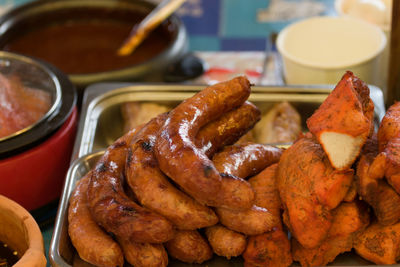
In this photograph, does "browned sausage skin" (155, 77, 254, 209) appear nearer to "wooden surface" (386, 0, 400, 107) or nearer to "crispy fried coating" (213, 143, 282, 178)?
"crispy fried coating" (213, 143, 282, 178)

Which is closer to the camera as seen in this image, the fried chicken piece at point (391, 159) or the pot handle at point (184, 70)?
the fried chicken piece at point (391, 159)

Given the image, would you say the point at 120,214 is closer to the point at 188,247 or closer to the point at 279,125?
the point at 188,247

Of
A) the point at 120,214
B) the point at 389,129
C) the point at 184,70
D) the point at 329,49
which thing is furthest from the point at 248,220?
the point at 329,49

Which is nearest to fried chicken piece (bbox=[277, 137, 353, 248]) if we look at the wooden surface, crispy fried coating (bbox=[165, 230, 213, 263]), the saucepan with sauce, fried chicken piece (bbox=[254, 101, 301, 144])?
crispy fried coating (bbox=[165, 230, 213, 263])

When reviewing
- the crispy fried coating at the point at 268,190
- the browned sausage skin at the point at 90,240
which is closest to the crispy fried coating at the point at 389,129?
the crispy fried coating at the point at 268,190

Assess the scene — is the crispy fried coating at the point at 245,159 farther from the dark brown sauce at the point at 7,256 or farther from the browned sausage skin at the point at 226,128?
the dark brown sauce at the point at 7,256

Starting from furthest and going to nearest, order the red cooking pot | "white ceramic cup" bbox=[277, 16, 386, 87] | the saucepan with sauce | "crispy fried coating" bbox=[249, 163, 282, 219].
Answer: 1. the saucepan with sauce
2. "white ceramic cup" bbox=[277, 16, 386, 87]
3. the red cooking pot
4. "crispy fried coating" bbox=[249, 163, 282, 219]

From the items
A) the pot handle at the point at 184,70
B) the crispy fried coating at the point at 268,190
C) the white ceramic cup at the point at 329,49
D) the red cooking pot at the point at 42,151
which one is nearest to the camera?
the crispy fried coating at the point at 268,190
